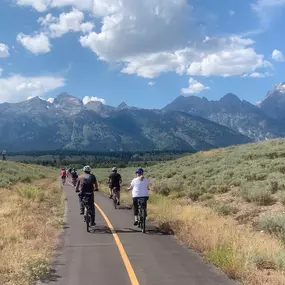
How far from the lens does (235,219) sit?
55.4ft

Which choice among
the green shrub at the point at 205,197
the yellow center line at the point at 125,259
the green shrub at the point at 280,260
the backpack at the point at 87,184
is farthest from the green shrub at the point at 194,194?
the green shrub at the point at 280,260

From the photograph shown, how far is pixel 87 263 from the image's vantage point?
1023cm

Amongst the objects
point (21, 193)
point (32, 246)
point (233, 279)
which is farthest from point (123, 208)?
point (233, 279)

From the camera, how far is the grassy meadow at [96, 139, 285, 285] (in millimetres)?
9177

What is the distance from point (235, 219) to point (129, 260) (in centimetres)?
749

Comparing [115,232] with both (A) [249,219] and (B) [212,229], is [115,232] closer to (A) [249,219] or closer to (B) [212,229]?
(B) [212,229]

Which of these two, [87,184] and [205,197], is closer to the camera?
[87,184]

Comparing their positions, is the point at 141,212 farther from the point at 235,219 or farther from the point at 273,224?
the point at 273,224

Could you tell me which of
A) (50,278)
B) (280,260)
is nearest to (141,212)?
(50,278)

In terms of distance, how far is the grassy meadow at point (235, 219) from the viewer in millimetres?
9177

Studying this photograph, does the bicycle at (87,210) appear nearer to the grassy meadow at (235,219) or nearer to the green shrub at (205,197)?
the grassy meadow at (235,219)

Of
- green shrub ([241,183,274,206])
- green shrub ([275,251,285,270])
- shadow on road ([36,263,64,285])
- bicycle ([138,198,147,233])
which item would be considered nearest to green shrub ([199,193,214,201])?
green shrub ([241,183,274,206])

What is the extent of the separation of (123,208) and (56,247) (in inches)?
454

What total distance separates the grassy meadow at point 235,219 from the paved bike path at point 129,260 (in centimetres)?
47
